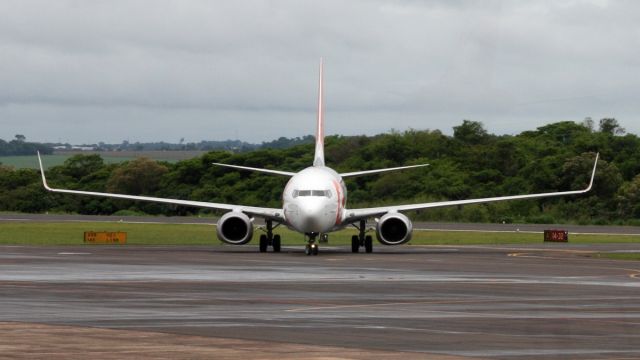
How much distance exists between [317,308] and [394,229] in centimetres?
3546

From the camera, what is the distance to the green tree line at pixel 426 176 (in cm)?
12057

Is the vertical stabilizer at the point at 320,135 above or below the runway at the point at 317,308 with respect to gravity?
above

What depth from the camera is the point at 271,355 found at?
20.9 metres

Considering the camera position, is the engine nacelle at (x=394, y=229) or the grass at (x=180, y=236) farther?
the grass at (x=180, y=236)

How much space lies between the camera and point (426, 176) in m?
132

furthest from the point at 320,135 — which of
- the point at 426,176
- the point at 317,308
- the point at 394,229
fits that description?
the point at 426,176

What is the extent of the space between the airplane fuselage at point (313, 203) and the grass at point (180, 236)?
13.7m

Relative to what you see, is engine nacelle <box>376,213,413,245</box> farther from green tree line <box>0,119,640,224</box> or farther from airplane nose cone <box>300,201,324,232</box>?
green tree line <box>0,119,640,224</box>

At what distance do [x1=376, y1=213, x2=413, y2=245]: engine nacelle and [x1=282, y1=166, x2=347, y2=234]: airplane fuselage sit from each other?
9.29 feet

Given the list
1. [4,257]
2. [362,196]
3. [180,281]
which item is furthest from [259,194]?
[180,281]

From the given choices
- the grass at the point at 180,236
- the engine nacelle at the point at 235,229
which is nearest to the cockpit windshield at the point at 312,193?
the engine nacelle at the point at 235,229

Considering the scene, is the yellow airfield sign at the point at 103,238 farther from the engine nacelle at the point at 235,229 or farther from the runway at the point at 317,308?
the runway at the point at 317,308

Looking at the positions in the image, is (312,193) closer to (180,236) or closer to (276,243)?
(276,243)

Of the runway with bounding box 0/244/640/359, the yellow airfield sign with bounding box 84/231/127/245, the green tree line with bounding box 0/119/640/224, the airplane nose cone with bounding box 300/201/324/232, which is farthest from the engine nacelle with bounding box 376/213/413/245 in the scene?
the green tree line with bounding box 0/119/640/224
